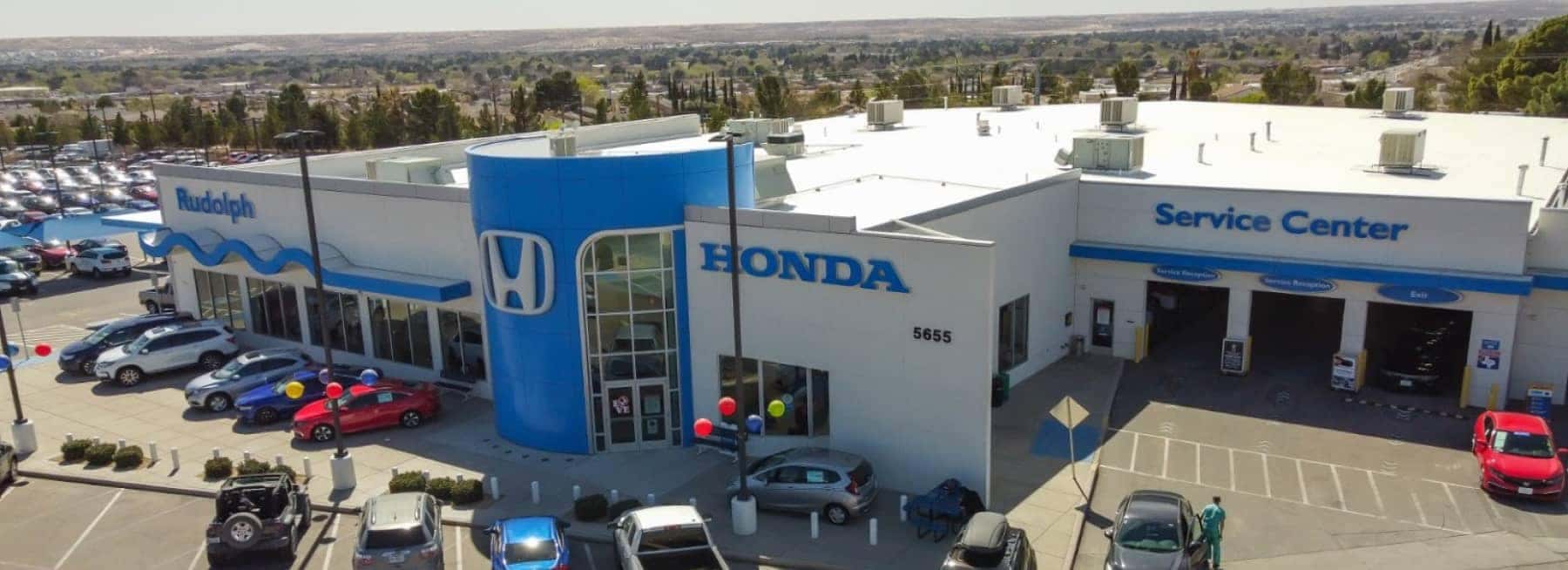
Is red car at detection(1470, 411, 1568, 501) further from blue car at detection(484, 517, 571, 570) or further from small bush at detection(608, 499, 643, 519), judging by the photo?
blue car at detection(484, 517, 571, 570)

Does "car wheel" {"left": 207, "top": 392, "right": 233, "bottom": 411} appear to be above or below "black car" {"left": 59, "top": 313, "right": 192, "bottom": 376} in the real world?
below

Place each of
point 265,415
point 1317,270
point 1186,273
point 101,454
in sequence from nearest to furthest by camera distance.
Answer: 1. point 101,454
2. point 265,415
3. point 1317,270
4. point 1186,273

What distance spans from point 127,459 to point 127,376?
8.08 meters

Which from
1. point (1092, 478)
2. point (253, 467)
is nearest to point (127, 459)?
point (253, 467)

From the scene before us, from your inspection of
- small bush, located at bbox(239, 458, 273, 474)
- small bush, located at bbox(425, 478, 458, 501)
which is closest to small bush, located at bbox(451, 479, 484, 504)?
small bush, located at bbox(425, 478, 458, 501)

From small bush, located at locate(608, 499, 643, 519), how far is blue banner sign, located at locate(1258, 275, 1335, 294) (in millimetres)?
17659

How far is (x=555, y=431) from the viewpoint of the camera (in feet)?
84.9

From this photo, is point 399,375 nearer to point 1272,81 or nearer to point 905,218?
point 905,218

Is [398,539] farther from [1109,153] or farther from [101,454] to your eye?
[1109,153]

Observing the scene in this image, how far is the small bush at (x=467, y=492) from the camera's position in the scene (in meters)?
22.9

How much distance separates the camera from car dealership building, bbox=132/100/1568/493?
23422 millimetres

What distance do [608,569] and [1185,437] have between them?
45.0 ft

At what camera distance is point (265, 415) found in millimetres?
28688

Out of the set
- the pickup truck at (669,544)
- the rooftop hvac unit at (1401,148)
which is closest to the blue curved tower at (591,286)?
the pickup truck at (669,544)
